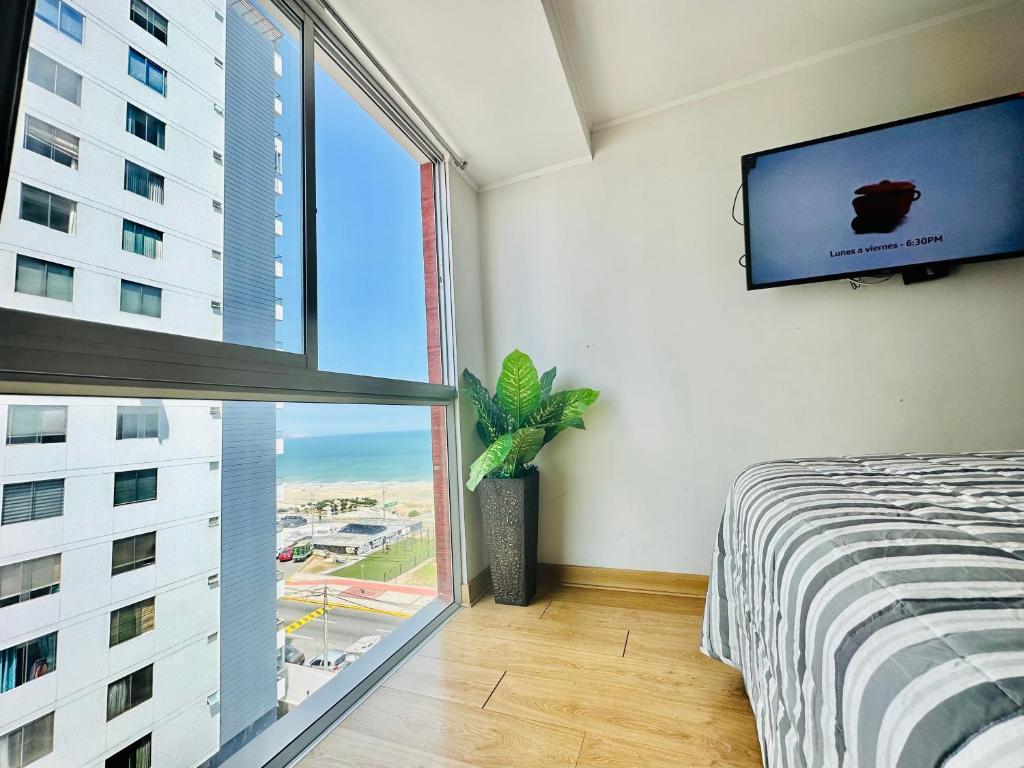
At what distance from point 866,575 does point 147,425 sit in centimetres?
128

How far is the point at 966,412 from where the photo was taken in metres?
1.63

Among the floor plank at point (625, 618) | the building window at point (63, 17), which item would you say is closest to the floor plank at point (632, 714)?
the floor plank at point (625, 618)

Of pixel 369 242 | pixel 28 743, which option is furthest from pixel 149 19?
pixel 28 743

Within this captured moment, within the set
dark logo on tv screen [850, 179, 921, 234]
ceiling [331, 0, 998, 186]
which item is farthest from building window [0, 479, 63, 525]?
dark logo on tv screen [850, 179, 921, 234]

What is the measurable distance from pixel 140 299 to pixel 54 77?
1.34ft

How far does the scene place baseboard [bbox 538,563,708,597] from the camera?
75.4 inches

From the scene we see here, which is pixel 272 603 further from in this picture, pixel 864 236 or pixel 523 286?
pixel 864 236

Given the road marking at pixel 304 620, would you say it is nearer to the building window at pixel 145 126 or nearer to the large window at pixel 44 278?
the large window at pixel 44 278

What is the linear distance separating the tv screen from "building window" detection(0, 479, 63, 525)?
2.25m

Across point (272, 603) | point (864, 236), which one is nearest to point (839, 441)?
point (864, 236)

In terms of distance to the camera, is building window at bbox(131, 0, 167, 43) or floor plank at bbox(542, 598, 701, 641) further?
floor plank at bbox(542, 598, 701, 641)

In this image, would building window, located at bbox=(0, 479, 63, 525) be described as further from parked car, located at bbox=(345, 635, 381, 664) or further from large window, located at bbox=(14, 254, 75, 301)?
parked car, located at bbox=(345, 635, 381, 664)

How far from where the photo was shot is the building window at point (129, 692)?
0.78 metres

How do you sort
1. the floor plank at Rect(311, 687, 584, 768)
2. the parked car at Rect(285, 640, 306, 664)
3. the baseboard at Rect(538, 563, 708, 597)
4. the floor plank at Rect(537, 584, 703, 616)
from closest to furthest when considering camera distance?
the floor plank at Rect(311, 687, 584, 768), the parked car at Rect(285, 640, 306, 664), the floor plank at Rect(537, 584, 703, 616), the baseboard at Rect(538, 563, 708, 597)
